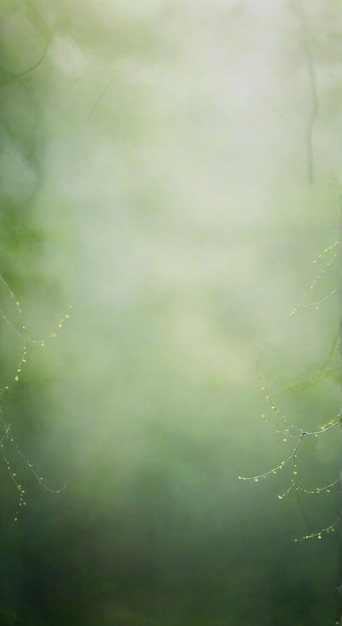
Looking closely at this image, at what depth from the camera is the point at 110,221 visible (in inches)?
81.6

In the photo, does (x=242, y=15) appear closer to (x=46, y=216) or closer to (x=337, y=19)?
(x=337, y=19)

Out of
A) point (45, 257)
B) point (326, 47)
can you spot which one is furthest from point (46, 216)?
point (326, 47)

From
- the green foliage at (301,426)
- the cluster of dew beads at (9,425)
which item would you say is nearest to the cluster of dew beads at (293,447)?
the green foliage at (301,426)

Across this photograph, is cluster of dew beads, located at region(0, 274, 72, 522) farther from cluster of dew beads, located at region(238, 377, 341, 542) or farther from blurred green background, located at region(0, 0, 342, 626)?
cluster of dew beads, located at region(238, 377, 341, 542)

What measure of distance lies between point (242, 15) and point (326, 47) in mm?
287

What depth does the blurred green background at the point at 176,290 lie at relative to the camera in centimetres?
200

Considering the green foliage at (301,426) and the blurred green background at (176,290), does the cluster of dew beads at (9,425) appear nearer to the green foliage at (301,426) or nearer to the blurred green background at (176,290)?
the blurred green background at (176,290)

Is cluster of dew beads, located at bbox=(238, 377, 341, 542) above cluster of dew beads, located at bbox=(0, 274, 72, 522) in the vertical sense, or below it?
above

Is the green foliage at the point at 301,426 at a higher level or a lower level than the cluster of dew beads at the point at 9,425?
higher

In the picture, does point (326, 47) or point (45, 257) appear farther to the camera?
point (45, 257)

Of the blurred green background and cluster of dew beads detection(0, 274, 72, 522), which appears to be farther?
cluster of dew beads detection(0, 274, 72, 522)

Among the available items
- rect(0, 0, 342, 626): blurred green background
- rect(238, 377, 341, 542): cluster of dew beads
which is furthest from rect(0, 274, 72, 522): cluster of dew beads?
rect(238, 377, 341, 542): cluster of dew beads

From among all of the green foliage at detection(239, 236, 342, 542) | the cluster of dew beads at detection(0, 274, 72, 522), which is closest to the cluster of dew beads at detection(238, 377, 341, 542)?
the green foliage at detection(239, 236, 342, 542)

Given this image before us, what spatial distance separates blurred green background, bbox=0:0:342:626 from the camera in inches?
78.9
